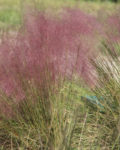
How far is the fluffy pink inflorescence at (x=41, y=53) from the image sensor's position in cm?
249

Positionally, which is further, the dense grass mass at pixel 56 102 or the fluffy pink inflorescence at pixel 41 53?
the fluffy pink inflorescence at pixel 41 53

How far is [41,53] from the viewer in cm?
265

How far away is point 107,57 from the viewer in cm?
265

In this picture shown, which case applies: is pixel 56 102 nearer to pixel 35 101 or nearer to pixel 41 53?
pixel 35 101

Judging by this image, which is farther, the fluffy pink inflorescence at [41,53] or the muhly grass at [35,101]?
the fluffy pink inflorescence at [41,53]

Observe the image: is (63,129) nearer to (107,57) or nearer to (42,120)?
(42,120)

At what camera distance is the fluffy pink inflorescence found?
249 centimetres

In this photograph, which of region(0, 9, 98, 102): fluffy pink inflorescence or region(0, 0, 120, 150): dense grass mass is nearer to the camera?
region(0, 0, 120, 150): dense grass mass

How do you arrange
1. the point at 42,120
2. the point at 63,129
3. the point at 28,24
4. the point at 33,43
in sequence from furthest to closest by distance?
the point at 28,24 < the point at 33,43 < the point at 42,120 < the point at 63,129

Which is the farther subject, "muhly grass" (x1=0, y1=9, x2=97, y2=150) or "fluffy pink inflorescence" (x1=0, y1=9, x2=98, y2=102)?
"fluffy pink inflorescence" (x1=0, y1=9, x2=98, y2=102)

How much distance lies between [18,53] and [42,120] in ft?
2.34

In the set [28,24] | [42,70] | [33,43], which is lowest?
[28,24]

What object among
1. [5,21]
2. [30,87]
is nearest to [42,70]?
[30,87]

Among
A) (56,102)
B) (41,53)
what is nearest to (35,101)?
(56,102)
